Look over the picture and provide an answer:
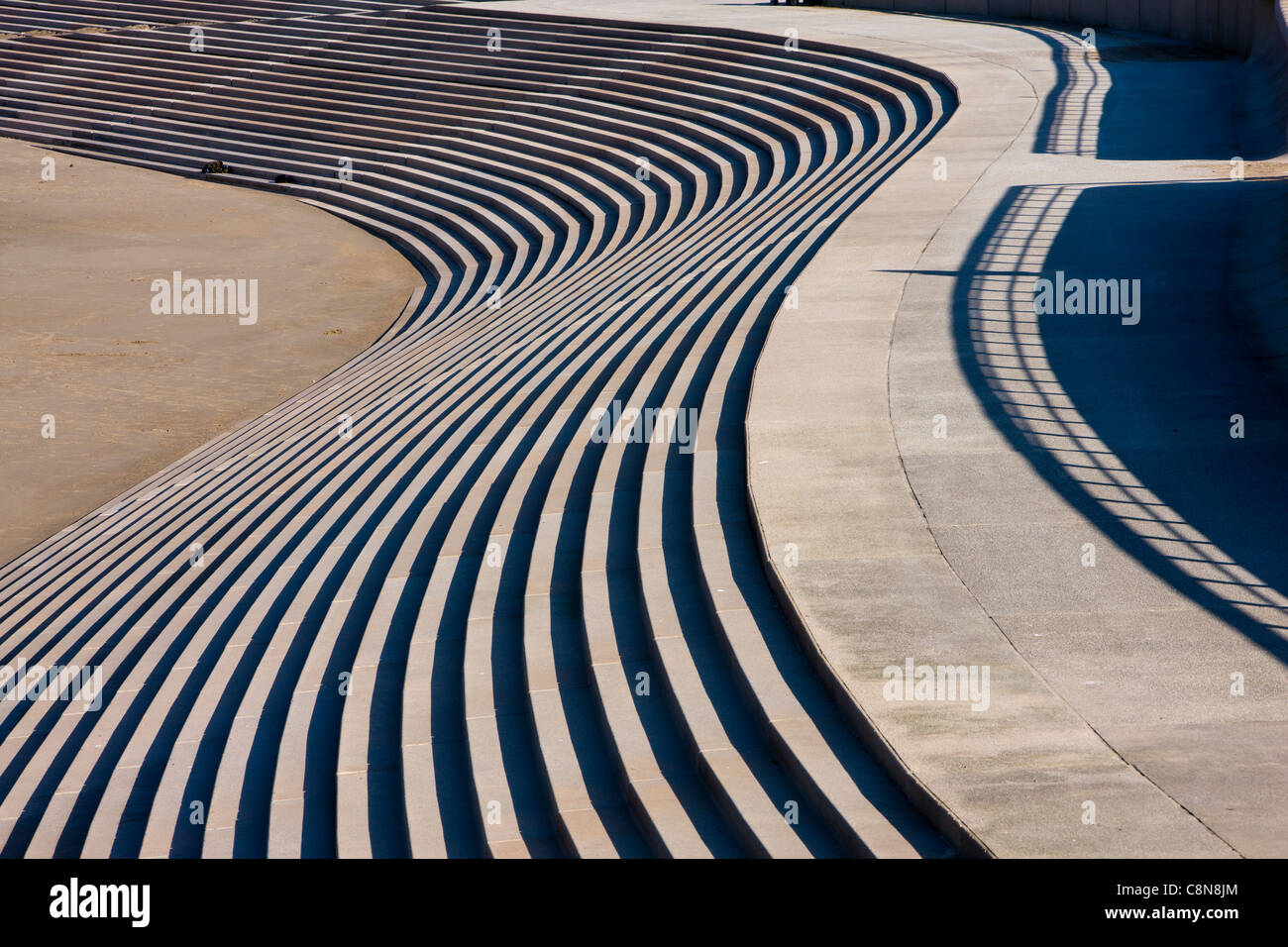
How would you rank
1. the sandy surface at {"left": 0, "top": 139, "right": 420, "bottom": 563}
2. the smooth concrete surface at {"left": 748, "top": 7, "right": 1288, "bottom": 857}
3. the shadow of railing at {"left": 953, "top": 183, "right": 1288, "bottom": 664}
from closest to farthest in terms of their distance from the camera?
the smooth concrete surface at {"left": 748, "top": 7, "right": 1288, "bottom": 857}, the shadow of railing at {"left": 953, "top": 183, "right": 1288, "bottom": 664}, the sandy surface at {"left": 0, "top": 139, "right": 420, "bottom": 563}

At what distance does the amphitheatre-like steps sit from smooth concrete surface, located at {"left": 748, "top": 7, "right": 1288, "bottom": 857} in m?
0.34

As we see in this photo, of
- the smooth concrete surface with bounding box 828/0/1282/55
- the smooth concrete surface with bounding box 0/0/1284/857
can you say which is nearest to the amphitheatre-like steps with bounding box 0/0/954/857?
the smooth concrete surface with bounding box 0/0/1284/857

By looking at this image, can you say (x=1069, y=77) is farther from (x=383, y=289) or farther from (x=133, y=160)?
(x=133, y=160)

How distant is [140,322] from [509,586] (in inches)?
479

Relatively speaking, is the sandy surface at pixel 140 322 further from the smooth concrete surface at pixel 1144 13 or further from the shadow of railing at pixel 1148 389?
the smooth concrete surface at pixel 1144 13

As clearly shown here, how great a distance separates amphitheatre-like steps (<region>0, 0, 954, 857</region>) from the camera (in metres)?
6.01

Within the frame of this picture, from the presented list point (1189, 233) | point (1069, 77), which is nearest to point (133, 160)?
point (1069, 77)

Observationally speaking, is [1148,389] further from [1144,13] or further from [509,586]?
[1144,13]

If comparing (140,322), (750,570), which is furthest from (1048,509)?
(140,322)

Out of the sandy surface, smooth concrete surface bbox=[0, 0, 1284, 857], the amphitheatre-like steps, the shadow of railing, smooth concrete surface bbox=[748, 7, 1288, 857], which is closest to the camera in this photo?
smooth concrete surface bbox=[748, 7, 1288, 857]

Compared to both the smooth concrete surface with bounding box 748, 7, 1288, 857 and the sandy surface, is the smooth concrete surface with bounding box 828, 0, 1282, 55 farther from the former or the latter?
the sandy surface

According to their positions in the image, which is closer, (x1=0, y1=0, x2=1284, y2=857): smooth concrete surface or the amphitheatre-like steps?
(x1=0, y1=0, x2=1284, y2=857): smooth concrete surface

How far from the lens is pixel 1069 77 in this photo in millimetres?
18688

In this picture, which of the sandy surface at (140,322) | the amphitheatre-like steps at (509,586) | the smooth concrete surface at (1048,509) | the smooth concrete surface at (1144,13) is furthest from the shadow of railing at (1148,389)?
the sandy surface at (140,322)
